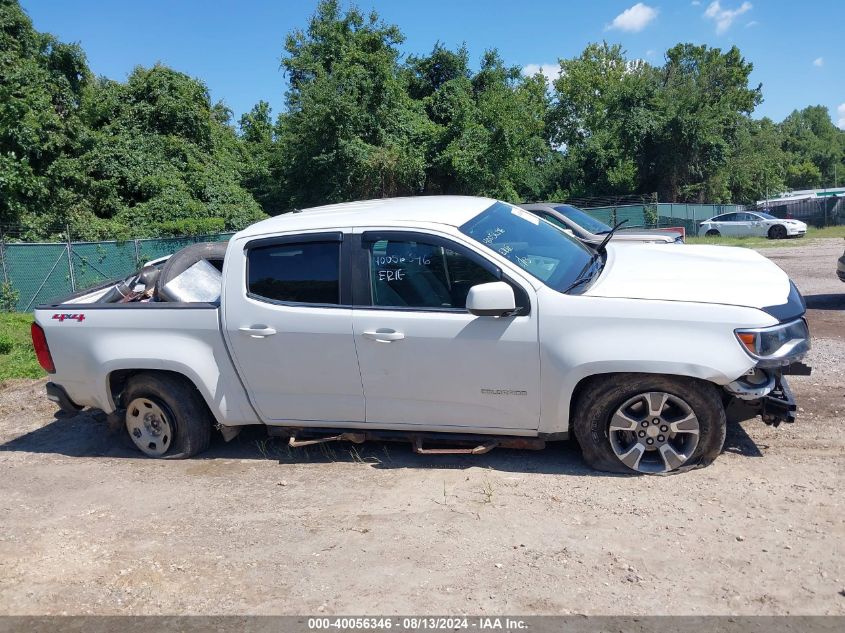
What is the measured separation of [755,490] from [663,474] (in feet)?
1.75

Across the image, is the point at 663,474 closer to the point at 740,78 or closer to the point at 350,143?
the point at 350,143

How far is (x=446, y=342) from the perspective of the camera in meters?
4.86

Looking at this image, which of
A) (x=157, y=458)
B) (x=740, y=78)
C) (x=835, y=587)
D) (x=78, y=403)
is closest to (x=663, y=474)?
(x=835, y=587)

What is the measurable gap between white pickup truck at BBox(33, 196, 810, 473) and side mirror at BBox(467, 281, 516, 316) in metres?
0.01

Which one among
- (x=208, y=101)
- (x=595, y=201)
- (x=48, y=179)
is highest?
(x=208, y=101)

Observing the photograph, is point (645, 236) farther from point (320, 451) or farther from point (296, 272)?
point (296, 272)

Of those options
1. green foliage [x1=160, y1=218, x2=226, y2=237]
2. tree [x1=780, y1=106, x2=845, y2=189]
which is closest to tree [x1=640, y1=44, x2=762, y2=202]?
green foliage [x1=160, y1=218, x2=226, y2=237]

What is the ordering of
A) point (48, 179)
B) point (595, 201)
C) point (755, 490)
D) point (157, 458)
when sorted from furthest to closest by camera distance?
point (595, 201) < point (48, 179) < point (157, 458) < point (755, 490)

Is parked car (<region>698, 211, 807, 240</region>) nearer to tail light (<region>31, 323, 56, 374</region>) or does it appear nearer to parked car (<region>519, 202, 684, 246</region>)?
parked car (<region>519, 202, 684, 246</region>)

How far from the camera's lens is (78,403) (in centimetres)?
595

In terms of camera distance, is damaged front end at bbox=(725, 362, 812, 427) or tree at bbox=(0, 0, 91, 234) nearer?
damaged front end at bbox=(725, 362, 812, 427)

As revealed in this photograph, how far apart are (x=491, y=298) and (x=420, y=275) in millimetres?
632

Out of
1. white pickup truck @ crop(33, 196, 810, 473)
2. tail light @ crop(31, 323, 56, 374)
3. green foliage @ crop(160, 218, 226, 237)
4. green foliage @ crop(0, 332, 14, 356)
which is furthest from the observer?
green foliage @ crop(160, 218, 226, 237)

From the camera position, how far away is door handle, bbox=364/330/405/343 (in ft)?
16.2
